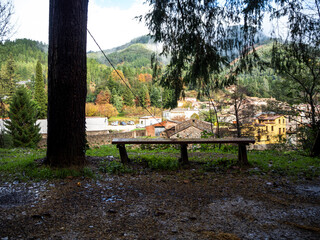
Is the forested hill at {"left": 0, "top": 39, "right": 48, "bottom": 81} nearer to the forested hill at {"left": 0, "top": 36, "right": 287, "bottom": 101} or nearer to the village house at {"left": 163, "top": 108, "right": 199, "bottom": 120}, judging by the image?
the forested hill at {"left": 0, "top": 36, "right": 287, "bottom": 101}

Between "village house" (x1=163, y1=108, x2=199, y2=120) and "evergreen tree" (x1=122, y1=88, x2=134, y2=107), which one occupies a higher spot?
"evergreen tree" (x1=122, y1=88, x2=134, y2=107)

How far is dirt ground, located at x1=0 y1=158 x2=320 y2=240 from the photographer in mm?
1672

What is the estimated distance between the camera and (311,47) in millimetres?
4703

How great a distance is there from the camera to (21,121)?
16109 mm

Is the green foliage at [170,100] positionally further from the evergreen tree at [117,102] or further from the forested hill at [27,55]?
the forested hill at [27,55]

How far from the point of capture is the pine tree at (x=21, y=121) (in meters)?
15.7

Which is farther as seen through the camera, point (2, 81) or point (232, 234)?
point (2, 81)

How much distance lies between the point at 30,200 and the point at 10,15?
32.3 feet

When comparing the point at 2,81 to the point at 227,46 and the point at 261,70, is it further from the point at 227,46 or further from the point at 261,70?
the point at 261,70

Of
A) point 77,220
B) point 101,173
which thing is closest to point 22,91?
point 101,173

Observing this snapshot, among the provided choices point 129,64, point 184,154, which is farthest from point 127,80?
point 184,154

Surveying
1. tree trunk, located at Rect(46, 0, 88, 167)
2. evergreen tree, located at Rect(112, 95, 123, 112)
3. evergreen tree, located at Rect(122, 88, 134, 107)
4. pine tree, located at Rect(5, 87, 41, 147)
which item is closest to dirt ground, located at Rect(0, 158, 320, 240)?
tree trunk, located at Rect(46, 0, 88, 167)

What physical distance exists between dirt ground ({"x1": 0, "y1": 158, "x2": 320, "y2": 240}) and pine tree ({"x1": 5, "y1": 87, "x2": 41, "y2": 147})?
15.4m

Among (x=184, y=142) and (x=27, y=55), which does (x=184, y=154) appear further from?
(x=27, y=55)
